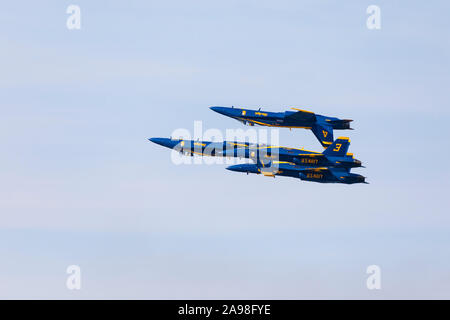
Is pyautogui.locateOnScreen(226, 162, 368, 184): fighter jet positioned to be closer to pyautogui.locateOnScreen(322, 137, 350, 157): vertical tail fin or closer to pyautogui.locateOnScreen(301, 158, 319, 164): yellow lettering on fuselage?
pyautogui.locateOnScreen(301, 158, 319, 164): yellow lettering on fuselage

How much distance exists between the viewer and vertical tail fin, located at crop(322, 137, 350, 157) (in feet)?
645

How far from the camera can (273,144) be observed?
19988 cm

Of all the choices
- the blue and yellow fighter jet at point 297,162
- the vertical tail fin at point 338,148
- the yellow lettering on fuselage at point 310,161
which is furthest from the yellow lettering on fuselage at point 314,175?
the vertical tail fin at point 338,148

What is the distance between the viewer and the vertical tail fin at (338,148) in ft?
645

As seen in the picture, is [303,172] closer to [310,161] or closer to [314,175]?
[314,175]

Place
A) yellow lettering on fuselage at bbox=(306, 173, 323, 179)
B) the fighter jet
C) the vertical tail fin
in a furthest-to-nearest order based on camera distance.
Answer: yellow lettering on fuselage at bbox=(306, 173, 323, 179), the fighter jet, the vertical tail fin

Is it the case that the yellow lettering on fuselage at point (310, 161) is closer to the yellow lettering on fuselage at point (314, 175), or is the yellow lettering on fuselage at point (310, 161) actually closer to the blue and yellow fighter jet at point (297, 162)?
the blue and yellow fighter jet at point (297, 162)

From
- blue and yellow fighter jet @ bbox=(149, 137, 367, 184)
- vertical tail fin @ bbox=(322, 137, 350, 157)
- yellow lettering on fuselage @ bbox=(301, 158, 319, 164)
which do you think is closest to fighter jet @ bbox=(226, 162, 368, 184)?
blue and yellow fighter jet @ bbox=(149, 137, 367, 184)

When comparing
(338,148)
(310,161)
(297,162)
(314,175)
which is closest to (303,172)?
(314,175)

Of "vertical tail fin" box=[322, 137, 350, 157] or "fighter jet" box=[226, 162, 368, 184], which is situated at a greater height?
"vertical tail fin" box=[322, 137, 350, 157]

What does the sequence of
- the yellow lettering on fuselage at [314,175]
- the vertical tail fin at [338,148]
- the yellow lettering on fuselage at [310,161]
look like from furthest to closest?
the yellow lettering on fuselage at [314,175] < the yellow lettering on fuselage at [310,161] < the vertical tail fin at [338,148]
